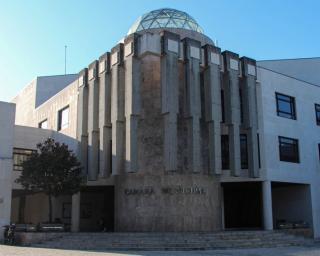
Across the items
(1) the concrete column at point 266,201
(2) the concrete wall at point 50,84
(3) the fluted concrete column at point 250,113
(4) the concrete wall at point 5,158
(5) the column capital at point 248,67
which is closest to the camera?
(4) the concrete wall at point 5,158

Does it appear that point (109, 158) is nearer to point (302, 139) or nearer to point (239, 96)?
point (239, 96)

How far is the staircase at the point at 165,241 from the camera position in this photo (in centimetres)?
2366

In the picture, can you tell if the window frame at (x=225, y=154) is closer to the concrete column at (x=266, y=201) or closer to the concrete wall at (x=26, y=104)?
the concrete column at (x=266, y=201)

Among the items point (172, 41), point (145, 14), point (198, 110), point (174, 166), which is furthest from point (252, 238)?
point (145, 14)

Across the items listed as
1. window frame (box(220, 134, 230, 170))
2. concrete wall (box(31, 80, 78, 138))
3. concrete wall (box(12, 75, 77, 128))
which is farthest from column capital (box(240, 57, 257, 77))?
concrete wall (box(12, 75, 77, 128))

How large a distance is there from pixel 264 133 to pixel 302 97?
608 cm

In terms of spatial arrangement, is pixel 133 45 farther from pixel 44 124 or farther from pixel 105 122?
pixel 44 124

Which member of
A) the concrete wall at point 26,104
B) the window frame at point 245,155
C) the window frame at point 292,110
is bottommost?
the window frame at point 245,155

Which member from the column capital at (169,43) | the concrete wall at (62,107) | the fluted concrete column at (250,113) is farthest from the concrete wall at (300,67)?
the concrete wall at (62,107)

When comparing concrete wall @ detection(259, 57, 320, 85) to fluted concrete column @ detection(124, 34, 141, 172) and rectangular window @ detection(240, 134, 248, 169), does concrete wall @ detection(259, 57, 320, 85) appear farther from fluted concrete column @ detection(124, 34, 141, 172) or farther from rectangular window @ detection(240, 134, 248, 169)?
fluted concrete column @ detection(124, 34, 141, 172)

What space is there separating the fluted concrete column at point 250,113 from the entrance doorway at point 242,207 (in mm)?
8925

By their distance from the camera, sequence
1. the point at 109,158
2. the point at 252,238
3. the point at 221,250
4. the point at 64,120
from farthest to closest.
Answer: the point at 64,120, the point at 109,158, the point at 252,238, the point at 221,250

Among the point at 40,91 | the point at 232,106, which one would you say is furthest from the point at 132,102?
the point at 40,91

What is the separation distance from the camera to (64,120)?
130 feet
